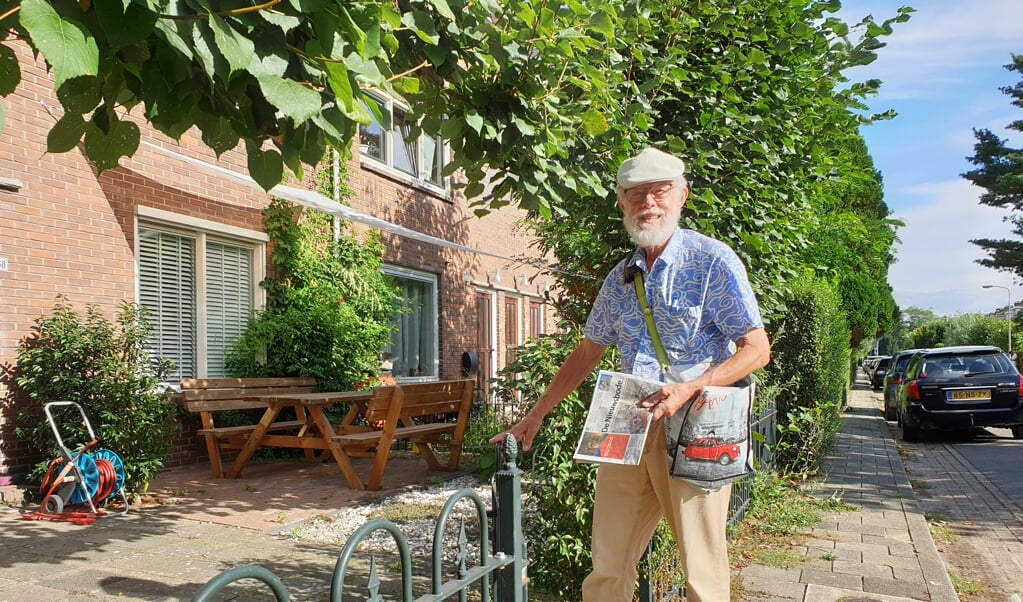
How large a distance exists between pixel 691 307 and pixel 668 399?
1.21 ft

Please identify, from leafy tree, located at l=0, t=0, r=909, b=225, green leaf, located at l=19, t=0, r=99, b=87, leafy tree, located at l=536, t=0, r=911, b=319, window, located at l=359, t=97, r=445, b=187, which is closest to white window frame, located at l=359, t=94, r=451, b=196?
window, located at l=359, t=97, r=445, b=187

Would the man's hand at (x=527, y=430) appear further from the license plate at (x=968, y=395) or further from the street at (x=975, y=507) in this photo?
the license plate at (x=968, y=395)

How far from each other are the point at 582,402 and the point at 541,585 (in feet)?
3.17

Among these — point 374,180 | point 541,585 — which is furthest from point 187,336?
point 541,585

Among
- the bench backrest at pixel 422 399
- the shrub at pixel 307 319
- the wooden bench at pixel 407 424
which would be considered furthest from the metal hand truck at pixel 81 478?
the shrub at pixel 307 319

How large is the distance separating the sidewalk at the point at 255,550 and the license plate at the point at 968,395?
6.52 meters

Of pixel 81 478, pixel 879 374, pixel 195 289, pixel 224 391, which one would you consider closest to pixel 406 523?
pixel 81 478

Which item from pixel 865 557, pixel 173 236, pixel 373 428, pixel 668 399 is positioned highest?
pixel 173 236

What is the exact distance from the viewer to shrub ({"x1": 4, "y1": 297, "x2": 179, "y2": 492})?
22.0ft

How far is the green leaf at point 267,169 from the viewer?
7.62 ft

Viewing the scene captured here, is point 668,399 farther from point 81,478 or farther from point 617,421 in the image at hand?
point 81,478

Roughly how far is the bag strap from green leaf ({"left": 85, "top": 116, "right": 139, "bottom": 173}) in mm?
1622

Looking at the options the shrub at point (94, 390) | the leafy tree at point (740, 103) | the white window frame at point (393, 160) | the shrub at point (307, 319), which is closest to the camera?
the leafy tree at point (740, 103)

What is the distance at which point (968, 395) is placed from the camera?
13.4 m
